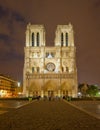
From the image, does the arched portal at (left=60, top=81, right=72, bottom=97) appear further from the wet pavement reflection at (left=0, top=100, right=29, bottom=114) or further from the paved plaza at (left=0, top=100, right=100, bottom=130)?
the paved plaza at (left=0, top=100, right=100, bottom=130)

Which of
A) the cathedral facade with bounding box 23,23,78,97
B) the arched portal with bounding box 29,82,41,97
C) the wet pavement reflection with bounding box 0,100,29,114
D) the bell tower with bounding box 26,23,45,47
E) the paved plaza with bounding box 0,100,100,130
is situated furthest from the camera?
the bell tower with bounding box 26,23,45,47

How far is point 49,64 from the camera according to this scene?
101 metres

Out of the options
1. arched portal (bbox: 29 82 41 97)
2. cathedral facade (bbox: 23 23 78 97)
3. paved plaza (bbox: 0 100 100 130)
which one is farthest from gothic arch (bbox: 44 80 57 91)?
paved plaza (bbox: 0 100 100 130)

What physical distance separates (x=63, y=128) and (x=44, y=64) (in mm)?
84797

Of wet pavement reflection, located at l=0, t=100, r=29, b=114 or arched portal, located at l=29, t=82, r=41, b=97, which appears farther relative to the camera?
arched portal, located at l=29, t=82, r=41, b=97

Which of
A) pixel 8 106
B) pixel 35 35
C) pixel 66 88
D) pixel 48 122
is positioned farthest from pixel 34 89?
pixel 48 122

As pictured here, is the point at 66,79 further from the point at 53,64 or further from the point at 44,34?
the point at 44,34

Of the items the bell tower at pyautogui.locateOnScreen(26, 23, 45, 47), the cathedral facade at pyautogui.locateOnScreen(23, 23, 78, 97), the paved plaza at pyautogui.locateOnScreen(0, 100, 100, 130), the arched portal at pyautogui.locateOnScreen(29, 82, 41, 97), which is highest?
the bell tower at pyautogui.locateOnScreen(26, 23, 45, 47)

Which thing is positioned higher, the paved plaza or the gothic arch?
the gothic arch

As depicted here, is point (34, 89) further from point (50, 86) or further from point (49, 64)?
point (49, 64)

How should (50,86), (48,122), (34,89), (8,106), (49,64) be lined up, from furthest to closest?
1. (49,64)
2. (50,86)
3. (34,89)
4. (8,106)
5. (48,122)

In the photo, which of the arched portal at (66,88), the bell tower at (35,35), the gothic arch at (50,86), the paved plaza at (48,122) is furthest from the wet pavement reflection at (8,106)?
the bell tower at (35,35)

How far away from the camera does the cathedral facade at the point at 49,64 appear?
9800cm

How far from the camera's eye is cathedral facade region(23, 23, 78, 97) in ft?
322
